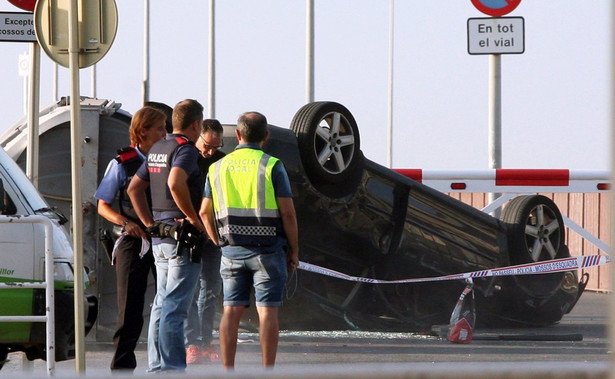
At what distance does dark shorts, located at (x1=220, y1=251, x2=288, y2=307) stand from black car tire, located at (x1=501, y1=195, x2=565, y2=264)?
4.33 meters

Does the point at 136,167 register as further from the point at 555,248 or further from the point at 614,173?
the point at 614,173

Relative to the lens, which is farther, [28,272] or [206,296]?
[206,296]

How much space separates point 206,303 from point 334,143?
1968 mm

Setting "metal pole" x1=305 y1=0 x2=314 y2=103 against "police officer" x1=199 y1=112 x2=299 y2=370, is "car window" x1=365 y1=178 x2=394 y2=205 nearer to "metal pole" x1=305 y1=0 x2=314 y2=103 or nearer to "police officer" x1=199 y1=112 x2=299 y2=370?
"police officer" x1=199 y1=112 x2=299 y2=370

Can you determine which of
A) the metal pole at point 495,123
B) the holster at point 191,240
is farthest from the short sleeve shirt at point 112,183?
the metal pole at point 495,123

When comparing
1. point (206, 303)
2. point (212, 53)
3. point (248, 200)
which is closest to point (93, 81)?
point (212, 53)

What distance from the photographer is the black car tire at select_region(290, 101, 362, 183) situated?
9.08 meters

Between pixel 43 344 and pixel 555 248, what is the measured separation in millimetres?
5677

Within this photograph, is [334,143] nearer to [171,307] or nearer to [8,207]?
[8,207]

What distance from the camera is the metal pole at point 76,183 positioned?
5.89 metres

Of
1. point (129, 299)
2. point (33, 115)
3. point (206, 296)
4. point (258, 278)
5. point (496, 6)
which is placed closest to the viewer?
point (258, 278)

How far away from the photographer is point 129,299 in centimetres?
686

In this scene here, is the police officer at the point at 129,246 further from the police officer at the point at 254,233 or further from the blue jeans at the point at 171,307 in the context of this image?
the police officer at the point at 254,233

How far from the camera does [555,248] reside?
1091 cm
